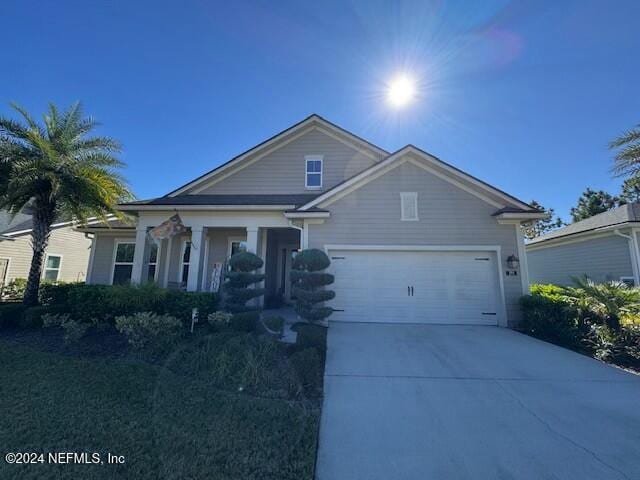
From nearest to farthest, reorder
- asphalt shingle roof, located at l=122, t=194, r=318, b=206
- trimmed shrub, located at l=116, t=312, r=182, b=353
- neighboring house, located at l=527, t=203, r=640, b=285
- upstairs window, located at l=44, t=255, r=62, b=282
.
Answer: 1. trimmed shrub, located at l=116, t=312, r=182, b=353
2. asphalt shingle roof, located at l=122, t=194, r=318, b=206
3. neighboring house, located at l=527, t=203, r=640, b=285
4. upstairs window, located at l=44, t=255, r=62, b=282

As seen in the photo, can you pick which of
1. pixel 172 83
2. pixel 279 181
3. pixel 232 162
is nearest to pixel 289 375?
pixel 279 181

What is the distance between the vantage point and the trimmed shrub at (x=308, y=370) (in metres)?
4.54

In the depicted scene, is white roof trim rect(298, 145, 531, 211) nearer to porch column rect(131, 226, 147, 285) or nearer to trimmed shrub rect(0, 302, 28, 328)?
porch column rect(131, 226, 147, 285)

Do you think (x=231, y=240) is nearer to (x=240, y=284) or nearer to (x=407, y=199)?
(x=240, y=284)

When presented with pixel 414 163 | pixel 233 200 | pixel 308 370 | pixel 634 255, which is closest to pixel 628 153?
pixel 634 255

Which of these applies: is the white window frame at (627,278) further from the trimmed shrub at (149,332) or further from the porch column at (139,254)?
the porch column at (139,254)

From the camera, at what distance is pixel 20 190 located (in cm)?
818

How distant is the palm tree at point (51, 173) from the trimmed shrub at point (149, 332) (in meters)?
5.12

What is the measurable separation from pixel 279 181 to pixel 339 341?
7802mm

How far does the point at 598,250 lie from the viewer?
12.3 meters

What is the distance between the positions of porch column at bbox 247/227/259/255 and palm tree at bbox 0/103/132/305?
4.75m

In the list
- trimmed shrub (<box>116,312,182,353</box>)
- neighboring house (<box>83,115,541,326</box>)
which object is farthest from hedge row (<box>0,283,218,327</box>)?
neighboring house (<box>83,115,541,326</box>)

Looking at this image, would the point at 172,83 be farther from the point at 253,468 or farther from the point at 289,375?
the point at 253,468

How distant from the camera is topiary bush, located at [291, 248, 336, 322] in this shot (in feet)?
25.9
